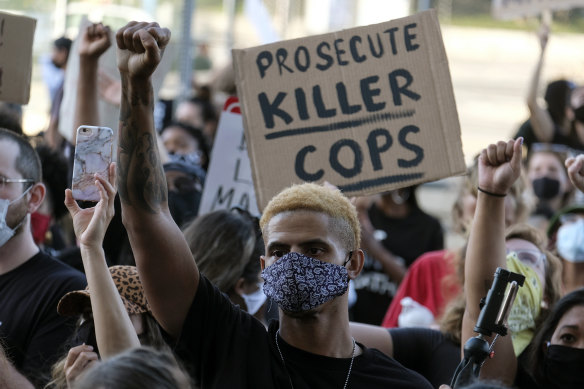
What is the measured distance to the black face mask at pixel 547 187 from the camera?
6.99 metres

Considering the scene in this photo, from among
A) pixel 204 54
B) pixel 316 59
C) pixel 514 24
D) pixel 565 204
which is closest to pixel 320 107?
pixel 316 59

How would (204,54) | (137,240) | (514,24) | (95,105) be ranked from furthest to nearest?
1. (514,24)
2. (204,54)
3. (95,105)
4. (137,240)

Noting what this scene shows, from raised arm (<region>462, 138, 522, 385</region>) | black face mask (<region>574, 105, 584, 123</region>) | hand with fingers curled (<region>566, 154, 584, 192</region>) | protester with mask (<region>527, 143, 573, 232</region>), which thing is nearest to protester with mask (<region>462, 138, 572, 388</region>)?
raised arm (<region>462, 138, 522, 385</region>)

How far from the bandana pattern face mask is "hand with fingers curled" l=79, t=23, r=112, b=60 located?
6.07ft

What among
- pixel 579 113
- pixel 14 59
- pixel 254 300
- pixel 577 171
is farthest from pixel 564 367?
Answer: pixel 579 113

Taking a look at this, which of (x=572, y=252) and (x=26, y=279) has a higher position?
(x=572, y=252)

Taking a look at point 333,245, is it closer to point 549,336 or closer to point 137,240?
point 137,240

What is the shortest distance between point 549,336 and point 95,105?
2.25 metres

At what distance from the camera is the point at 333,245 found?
3.14 m

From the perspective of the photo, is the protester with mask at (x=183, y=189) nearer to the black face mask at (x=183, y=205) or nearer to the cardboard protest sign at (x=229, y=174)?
the black face mask at (x=183, y=205)

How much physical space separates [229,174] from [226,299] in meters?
1.66

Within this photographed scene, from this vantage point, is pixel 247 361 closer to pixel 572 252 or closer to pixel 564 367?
pixel 564 367

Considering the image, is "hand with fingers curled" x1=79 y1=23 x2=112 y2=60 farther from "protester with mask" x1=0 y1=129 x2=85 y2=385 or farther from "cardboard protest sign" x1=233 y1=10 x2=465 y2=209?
"cardboard protest sign" x1=233 y1=10 x2=465 y2=209

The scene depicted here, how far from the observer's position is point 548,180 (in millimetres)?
6988
